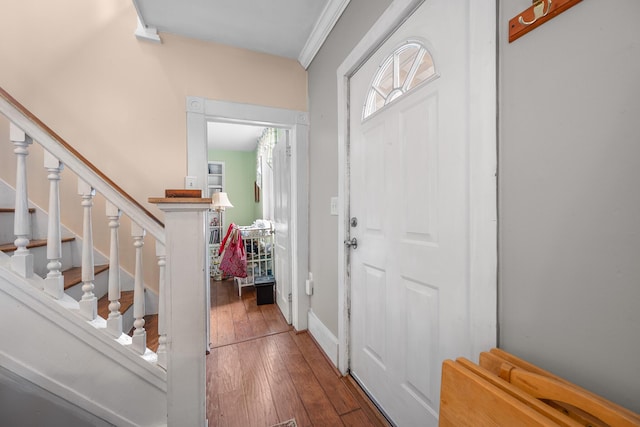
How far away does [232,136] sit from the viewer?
4.29 m

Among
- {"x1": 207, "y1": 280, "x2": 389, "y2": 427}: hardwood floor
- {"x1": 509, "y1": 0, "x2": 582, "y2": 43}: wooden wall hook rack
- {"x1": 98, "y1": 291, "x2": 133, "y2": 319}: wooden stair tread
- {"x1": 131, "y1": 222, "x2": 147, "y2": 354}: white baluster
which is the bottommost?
{"x1": 207, "y1": 280, "x2": 389, "y2": 427}: hardwood floor

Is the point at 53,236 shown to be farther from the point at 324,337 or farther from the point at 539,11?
the point at 539,11

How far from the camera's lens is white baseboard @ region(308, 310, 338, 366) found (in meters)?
1.66

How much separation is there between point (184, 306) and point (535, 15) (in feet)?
4.98

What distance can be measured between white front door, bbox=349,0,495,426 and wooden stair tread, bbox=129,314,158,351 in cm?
139

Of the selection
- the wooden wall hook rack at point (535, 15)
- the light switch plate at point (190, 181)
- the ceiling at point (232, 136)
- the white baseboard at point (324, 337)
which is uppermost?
the ceiling at point (232, 136)

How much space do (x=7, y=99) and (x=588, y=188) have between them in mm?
2058

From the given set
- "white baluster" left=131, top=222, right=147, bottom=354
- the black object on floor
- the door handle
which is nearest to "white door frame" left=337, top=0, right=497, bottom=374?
the door handle

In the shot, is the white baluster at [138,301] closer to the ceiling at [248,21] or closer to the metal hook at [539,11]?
the ceiling at [248,21]

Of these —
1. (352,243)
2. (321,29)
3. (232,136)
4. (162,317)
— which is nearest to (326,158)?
(352,243)

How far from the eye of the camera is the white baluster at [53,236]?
3.40 ft

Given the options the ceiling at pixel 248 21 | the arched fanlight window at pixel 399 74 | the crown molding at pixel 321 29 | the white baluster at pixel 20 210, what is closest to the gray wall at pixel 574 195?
the arched fanlight window at pixel 399 74

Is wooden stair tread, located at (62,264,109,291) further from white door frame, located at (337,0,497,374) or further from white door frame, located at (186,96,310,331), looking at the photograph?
white door frame, located at (337,0,497,374)

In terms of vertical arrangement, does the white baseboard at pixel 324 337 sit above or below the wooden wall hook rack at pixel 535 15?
below
